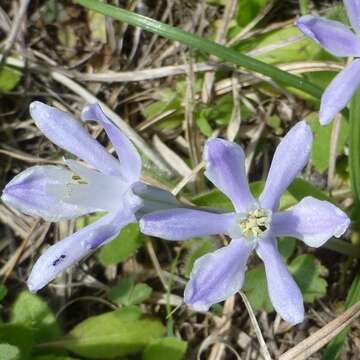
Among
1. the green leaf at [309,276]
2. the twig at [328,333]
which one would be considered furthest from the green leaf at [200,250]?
the twig at [328,333]

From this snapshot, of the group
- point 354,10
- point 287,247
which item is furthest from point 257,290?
point 354,10

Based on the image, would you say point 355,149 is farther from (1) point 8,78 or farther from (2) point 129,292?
(1) point 8,78

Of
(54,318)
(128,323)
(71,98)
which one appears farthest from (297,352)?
(71,98)

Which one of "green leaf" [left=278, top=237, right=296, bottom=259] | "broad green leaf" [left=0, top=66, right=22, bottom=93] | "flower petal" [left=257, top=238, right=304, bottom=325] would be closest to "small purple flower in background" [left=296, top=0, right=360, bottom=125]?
"flower petal" [left=257, top=238, right=304, bottom=325]

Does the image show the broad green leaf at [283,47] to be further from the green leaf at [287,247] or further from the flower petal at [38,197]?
the flower petal at [38,197]

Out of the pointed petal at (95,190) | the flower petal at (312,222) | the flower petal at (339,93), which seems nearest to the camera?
the flower petal at (312,222)

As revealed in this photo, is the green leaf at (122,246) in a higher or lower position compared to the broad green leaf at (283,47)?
lower

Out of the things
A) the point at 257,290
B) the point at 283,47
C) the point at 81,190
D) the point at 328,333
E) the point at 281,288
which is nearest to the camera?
the point at 281,288
